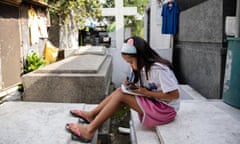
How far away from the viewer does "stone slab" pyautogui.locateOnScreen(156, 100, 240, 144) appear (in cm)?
199

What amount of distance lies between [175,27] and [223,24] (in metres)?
2.60

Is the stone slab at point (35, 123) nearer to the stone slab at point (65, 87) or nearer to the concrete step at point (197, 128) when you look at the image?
the stone slab at point (65, 87)

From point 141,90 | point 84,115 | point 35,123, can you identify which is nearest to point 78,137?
point 84,115

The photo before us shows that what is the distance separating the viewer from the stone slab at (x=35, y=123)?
2232 mm

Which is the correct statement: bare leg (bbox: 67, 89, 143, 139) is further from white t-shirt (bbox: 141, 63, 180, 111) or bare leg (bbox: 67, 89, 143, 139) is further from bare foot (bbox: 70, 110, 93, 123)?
bare foot (bbox: 70, 110, 93, 123)

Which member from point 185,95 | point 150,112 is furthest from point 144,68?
point 185,95

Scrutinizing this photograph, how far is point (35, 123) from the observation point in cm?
260

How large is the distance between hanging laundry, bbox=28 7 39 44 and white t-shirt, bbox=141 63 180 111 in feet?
18.2

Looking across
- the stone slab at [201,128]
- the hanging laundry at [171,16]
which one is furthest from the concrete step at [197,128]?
the hanging laundry at [171,16]

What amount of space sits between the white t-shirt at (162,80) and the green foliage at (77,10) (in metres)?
6.70

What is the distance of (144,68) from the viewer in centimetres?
227

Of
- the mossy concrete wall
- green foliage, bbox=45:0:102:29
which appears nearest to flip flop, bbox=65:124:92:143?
the mossy concrete wall

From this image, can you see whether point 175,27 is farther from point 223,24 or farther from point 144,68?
point 144,68

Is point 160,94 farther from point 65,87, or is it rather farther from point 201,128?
point 65,87
